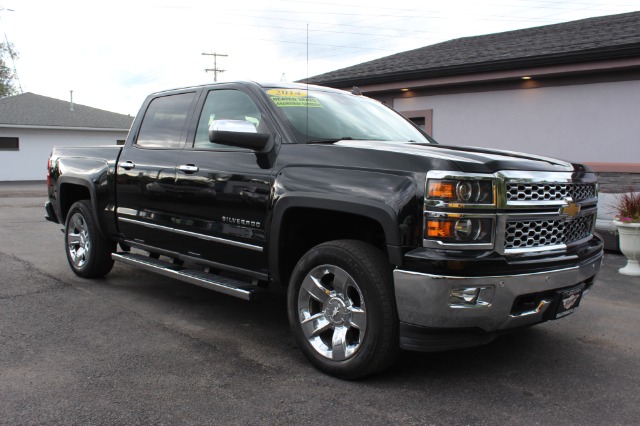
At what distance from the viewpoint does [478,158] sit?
3.39 meters

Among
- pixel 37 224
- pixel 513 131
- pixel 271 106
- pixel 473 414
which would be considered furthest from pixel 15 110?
pixel 473 414

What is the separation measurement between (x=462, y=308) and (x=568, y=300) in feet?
2.94

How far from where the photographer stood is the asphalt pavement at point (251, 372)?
126 inches

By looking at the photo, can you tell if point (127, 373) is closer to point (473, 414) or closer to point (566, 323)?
Answer: point (473, 414)

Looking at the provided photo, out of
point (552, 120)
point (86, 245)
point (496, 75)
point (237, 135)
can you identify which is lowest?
point (86, 245)

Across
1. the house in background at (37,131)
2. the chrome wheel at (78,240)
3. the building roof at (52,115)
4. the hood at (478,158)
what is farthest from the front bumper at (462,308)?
the building roof at (52,115)

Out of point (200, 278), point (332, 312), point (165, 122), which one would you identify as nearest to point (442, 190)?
point (332, 312)

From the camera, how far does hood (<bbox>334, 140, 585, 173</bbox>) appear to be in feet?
10.7

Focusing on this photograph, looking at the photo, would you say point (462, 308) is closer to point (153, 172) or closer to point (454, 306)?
point (454, 306)

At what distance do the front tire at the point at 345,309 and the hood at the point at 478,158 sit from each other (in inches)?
25.5

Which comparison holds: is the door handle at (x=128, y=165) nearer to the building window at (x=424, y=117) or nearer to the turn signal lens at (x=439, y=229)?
the turn signal lens at (x=439, y=229)

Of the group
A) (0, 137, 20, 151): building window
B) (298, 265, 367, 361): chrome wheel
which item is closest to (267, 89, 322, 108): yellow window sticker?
(298, 265, 367, 361): chrome wheel

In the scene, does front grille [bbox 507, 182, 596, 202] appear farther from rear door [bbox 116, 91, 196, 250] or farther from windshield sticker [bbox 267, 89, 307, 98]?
rear door [bbox 116, 91, 196, 250]

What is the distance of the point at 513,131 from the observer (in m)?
10.9
